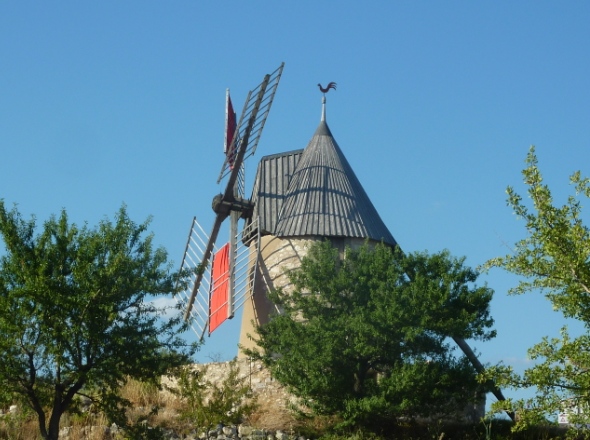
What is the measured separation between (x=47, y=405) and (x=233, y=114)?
11916 mm

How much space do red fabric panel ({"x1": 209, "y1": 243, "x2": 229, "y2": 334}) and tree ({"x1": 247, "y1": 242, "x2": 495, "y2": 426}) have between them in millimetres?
3159

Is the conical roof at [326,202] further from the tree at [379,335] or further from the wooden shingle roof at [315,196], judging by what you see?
the tree at [379,335]

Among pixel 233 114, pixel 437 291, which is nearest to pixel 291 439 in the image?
pixel 437 291

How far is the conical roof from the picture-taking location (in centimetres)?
2344

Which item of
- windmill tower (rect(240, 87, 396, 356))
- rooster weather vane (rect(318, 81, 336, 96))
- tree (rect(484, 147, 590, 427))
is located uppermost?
rooster weather vane (rect(318, 81, 336, 96))

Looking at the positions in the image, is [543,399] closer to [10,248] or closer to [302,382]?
[302,382]

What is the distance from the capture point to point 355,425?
18.8 metres

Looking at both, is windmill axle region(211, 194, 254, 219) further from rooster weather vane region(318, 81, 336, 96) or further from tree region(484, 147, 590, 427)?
tree region(484, 147, 590, 427)

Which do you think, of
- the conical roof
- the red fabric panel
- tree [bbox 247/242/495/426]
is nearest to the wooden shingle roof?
the conical roof

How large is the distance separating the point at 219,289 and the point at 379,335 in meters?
6.50

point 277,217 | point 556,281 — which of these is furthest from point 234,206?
point 556,281

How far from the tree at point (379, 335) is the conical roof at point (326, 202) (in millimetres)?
2936

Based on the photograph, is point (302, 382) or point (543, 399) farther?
point (302, 382)

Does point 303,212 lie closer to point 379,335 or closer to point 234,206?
point 234,206
